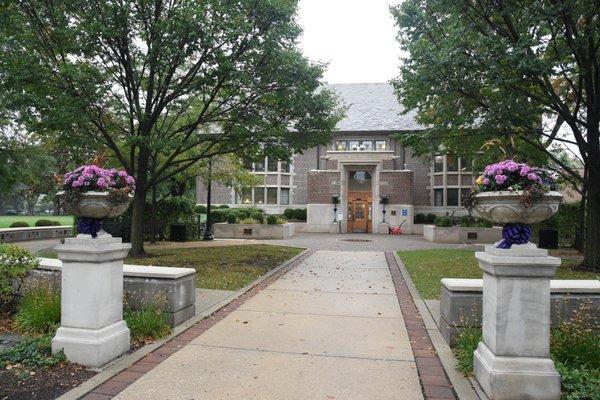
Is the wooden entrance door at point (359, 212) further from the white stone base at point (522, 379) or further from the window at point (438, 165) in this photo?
the white stone base at point (522, 379)

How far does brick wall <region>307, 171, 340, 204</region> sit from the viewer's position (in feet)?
110

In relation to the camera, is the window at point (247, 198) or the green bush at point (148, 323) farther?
the window at point (247, 198)

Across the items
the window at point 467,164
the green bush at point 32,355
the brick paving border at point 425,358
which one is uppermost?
the window at point 467,164

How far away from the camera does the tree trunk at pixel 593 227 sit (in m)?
13.2

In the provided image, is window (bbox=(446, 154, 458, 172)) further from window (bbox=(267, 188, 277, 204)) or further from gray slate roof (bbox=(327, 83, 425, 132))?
window (bbox=(267, 188, 277, 204))

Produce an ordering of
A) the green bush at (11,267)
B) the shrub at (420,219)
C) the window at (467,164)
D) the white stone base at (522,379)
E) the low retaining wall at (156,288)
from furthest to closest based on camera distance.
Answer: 1. the shrub at (420,219)
2. the window at (467,164)
3. the green bush at (11,267)
4. the low retaining wall at (156,288)
5. the white stone base at (522,379)

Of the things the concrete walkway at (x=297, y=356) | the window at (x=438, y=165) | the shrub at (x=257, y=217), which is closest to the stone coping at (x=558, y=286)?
the concrete walkway at (x=297, y=356)

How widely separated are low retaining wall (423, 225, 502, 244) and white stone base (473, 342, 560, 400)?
71.6 feet

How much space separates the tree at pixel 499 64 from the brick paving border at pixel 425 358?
628 centimetres

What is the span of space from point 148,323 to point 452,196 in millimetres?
34415

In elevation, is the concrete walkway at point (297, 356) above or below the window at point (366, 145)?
below

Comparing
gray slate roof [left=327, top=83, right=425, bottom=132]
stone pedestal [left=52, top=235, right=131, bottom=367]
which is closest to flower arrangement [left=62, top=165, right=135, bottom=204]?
stone pedestal [left=52, top=235, right=131, bottom=367]

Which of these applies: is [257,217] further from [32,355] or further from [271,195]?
[32,355]

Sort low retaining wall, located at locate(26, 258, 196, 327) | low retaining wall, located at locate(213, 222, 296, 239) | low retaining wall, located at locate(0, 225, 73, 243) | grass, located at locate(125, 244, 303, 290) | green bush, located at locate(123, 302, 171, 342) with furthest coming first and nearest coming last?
low retaining wall, located at locate(213, 222, 296, 239) < low retaining wall, located at locate(0, 225, 73, 243) < grass, located at locate(125, 244, 303, 290) < low retaining wall, located at locate(26, 258, 196, 327) < green bush, located at locate(123, 302, 171, 342)
